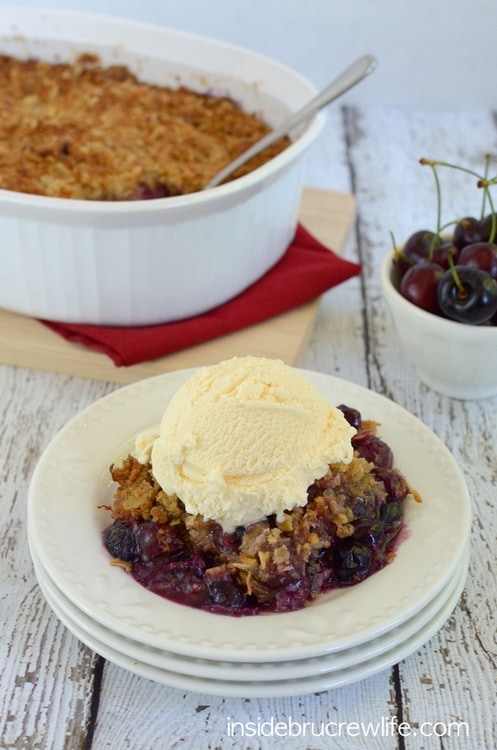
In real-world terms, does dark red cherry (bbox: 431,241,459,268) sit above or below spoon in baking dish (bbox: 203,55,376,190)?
below

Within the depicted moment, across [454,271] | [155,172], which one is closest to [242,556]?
[454,271]

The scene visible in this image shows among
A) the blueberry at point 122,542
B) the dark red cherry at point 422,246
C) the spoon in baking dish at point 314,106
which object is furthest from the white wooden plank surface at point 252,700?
the spoon in baking dish at point 314,106

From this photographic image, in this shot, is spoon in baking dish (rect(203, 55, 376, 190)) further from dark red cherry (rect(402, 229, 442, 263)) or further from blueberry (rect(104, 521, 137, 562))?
blueberry (rect(104, 521, 137, 562))

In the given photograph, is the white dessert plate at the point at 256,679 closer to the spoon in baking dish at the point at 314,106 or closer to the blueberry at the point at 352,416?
the blueberry at the point at 352,416

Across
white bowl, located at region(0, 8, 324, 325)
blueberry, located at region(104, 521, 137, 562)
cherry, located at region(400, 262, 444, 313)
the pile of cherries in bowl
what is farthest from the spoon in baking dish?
blueberry, located at region(104, 521, 137, 562)

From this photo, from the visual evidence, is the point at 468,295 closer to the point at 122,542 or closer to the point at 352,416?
the point at 352,416

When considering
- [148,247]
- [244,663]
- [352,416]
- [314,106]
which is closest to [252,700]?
[244,663]
